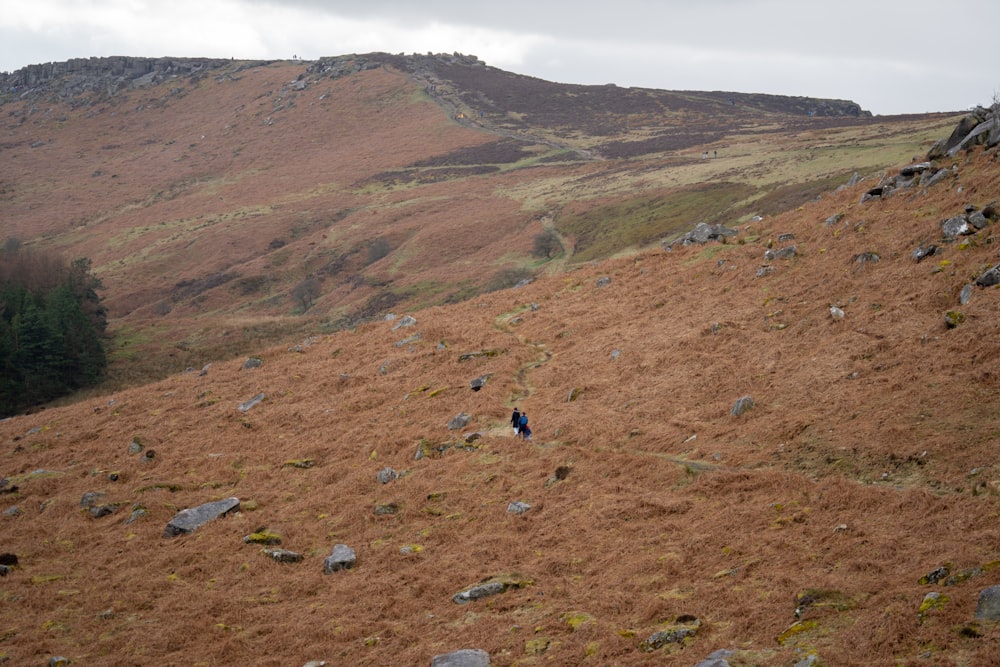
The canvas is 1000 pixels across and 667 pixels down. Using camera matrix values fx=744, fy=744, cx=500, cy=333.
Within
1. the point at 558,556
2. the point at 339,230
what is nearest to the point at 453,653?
the point at 558,556

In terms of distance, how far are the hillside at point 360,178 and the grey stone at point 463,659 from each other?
46969 millimetres

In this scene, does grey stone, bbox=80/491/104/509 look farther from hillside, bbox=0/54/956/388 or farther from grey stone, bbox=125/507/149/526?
hillside, bbox=0/54/956/388

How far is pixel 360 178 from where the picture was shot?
123 metres

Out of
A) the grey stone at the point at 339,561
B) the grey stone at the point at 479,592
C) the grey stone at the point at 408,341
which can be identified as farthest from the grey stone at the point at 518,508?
the grey stone at the point at 408,341

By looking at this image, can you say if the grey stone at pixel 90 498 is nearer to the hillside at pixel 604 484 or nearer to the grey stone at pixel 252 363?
the hillside at pixel 604 484

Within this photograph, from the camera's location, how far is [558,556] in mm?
14555

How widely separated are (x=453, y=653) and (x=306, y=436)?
15.4 m

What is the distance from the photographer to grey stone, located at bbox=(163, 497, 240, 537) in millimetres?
19391

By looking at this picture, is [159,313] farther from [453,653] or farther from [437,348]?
[453,653]

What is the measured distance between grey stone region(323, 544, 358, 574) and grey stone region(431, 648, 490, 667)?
529 centimetres

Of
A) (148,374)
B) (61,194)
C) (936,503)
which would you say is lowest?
(148,374)

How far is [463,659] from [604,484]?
6764 mm

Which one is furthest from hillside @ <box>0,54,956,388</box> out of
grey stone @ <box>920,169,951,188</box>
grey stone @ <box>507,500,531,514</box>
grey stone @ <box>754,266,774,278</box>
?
grey stone @ <box>507,500,531,514</box>

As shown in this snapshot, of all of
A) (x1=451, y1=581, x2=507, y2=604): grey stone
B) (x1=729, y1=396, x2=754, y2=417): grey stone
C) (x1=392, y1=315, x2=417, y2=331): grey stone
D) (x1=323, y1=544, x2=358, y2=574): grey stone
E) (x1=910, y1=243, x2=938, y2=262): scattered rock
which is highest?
(x1=910, y1=243, x2=938, y2=262): scattered rock
